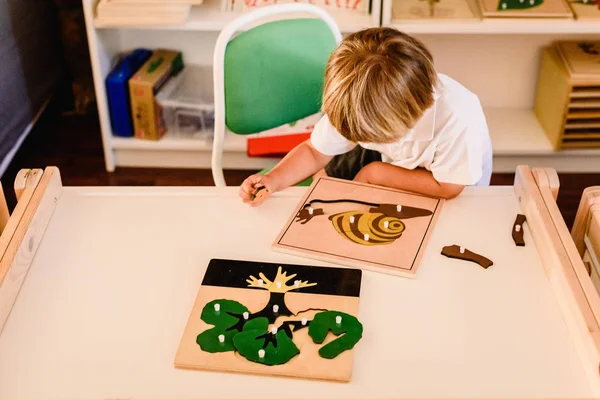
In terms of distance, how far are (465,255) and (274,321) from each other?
13.0 inches

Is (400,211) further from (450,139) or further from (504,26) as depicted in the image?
(504,26)

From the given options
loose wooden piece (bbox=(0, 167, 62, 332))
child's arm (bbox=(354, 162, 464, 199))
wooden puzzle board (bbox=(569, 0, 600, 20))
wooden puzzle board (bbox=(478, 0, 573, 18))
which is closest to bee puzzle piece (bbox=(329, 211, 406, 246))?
child's arm (bbox=(354, 162, 464, 199))

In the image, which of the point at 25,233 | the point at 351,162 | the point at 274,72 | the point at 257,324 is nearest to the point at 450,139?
the point at 351,162

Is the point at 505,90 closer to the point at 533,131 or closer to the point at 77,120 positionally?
the point at 533,131

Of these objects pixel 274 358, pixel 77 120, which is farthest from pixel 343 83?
pixel 77 120

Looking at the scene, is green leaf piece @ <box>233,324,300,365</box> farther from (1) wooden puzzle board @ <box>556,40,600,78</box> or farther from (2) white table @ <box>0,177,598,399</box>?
(1) wooden puzzle board @ <box>556,40,600,78</box>

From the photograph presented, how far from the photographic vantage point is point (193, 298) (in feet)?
3.42

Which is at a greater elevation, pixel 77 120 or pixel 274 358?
pixel 274 358

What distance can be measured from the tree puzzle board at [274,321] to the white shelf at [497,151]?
4.33ft

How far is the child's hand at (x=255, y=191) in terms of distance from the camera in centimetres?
124

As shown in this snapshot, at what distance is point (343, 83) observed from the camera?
1095 millimetres

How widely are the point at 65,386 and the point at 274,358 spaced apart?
268 mm

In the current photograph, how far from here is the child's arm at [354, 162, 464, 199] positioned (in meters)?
1.26

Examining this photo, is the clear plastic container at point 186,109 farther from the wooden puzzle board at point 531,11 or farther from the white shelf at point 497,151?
the wooden puzzle board at point 531,11
